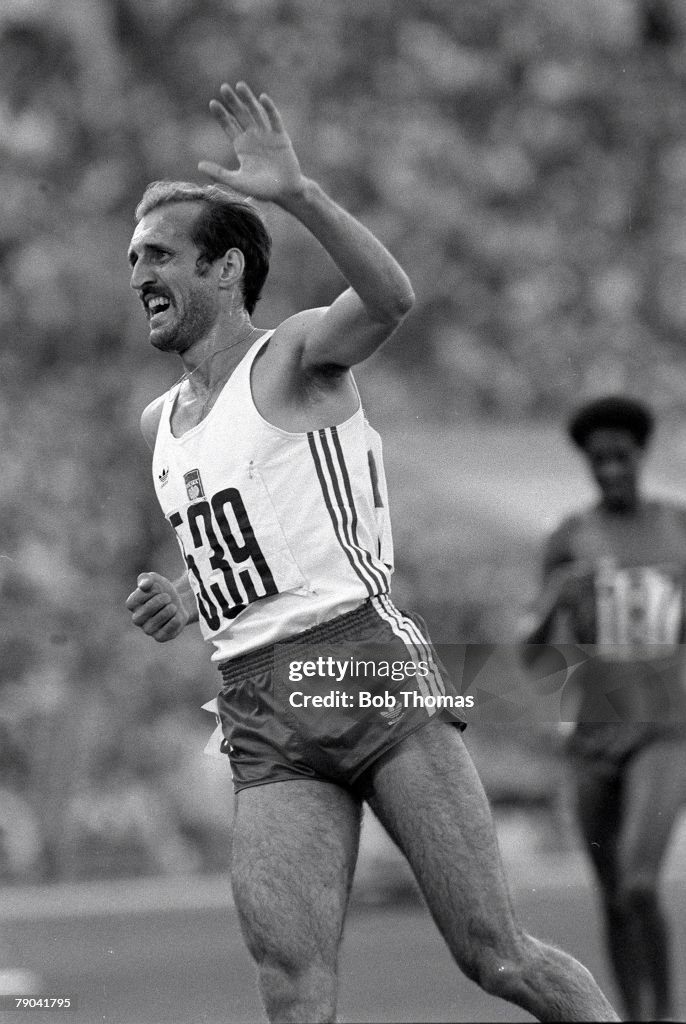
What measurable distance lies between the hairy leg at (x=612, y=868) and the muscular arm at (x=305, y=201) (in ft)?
6.81

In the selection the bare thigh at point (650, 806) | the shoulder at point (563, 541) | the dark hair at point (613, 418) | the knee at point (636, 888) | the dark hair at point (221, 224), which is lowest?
the knee at point (636, 888)

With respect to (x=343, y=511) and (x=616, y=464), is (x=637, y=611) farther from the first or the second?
(x=343, y=511)

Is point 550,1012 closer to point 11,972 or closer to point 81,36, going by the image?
point 11,972

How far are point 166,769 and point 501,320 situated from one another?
246cm

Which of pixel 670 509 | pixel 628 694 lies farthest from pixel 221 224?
pixel 628 694

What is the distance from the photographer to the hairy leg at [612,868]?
4.04 meters

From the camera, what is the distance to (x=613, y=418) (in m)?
4.45

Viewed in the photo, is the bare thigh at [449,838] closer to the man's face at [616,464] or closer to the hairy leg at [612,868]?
the hairy leg at [612,868]

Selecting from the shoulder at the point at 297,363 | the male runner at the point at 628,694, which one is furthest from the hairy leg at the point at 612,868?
the shoulder at the point at 297,363

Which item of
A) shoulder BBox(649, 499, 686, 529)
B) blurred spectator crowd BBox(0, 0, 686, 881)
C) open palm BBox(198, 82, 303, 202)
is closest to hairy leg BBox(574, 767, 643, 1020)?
blurred spectator crowd BBox(0, 0, 686, 881)

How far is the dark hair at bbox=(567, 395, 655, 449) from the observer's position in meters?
4.39

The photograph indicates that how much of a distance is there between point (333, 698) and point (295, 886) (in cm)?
37

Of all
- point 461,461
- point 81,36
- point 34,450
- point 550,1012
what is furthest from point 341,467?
point 81,36

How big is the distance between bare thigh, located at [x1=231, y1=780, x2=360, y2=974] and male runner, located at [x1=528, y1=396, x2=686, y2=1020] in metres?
1.54
